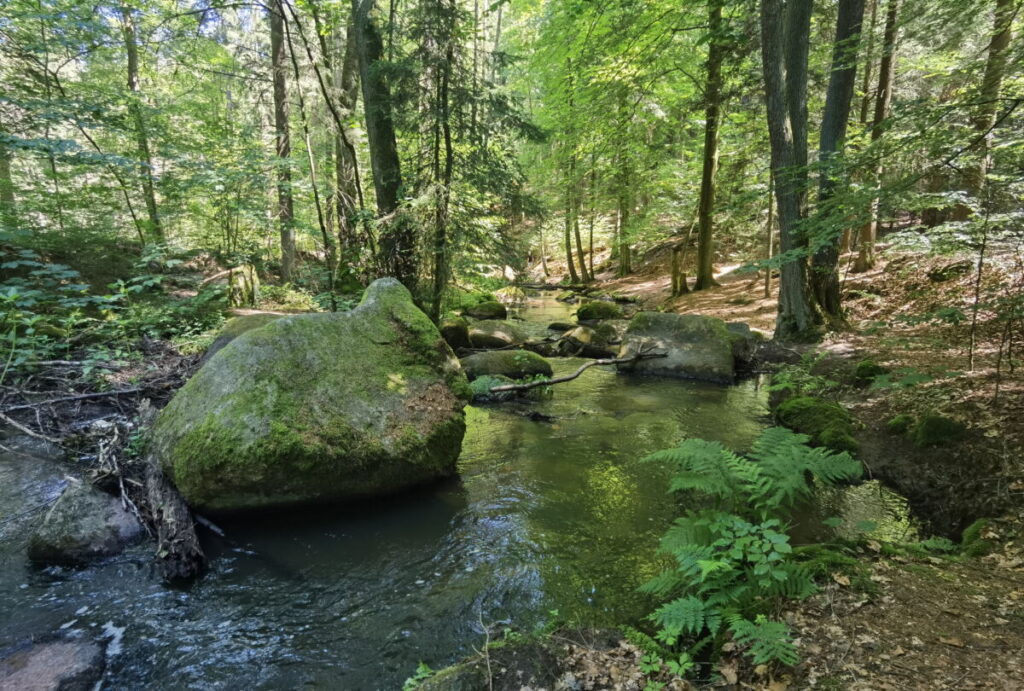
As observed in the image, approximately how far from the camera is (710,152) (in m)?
15.0

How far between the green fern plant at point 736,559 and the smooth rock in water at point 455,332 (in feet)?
25.7

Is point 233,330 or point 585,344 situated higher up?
point 233,330

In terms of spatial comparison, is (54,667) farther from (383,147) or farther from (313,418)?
(383,147)

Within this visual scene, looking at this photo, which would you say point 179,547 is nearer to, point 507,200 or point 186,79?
point 507,200

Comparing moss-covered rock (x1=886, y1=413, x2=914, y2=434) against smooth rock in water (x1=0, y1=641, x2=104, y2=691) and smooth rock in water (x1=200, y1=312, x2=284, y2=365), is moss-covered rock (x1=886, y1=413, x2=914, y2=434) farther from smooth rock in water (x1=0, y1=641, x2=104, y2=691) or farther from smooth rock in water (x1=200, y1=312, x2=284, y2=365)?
smooth rock in water (x1=200, y1=312, x2=284, y2=365)

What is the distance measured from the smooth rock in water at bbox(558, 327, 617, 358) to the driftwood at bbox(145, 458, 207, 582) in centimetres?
852

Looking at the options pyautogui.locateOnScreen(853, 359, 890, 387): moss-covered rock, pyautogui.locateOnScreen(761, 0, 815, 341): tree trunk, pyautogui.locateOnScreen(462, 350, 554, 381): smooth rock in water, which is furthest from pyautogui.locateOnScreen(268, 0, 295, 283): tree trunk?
pyautogui.locateOnScreen(853, 359, 890, 387): moss-covered rock

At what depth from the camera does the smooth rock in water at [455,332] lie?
10.9m

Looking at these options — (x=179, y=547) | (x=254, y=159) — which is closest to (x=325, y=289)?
(x=254, y=159)

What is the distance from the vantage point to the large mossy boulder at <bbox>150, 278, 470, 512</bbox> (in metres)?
4.08

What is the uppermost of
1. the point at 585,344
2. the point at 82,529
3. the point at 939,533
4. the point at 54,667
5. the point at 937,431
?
the point at 82,529

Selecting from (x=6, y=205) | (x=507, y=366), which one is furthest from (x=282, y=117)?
(x=507, y=366)

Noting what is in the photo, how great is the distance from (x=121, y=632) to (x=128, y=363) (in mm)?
5281

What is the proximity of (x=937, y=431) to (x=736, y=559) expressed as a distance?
391cm
